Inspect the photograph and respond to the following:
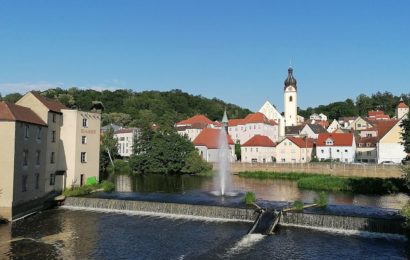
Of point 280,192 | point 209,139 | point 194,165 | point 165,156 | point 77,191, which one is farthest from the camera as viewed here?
point 209,139

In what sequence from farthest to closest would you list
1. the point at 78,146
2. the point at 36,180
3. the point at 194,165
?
1. the point at 194,165
2. the point at 78,146
3. the point at 36,180

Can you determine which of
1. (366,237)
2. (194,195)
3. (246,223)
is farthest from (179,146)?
(366,237)

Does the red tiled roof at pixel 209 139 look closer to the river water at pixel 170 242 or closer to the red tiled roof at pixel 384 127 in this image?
the red tiled roof at pixel 384 127

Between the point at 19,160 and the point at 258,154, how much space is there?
6805 cm

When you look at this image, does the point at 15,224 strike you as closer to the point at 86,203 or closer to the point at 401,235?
the point at 86,203

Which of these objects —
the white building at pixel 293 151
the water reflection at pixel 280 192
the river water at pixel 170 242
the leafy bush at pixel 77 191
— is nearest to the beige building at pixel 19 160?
the river water at pixel 170 242

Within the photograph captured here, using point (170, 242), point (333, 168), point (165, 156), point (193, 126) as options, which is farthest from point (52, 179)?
point (193, 126)

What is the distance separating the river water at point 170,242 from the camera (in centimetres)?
2569

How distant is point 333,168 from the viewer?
2933 inches

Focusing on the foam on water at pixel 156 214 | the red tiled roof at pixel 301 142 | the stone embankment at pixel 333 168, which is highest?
the red tiled roof at pixel 301 142

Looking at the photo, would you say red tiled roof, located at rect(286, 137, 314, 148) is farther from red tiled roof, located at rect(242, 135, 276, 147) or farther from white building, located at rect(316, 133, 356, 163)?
red tiled roof, located at rect(242, 135, 276, 147)

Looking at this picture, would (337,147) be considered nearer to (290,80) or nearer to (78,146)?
(290,80)

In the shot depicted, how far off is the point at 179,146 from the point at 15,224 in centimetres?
5237

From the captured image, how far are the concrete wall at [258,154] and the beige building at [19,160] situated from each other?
63.5m
